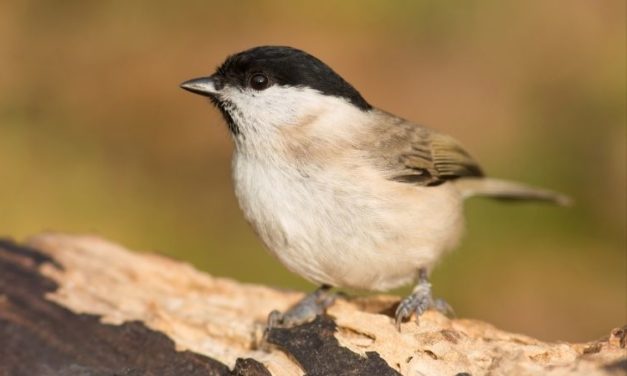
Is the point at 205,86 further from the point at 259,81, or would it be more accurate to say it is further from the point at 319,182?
the point at 319,182

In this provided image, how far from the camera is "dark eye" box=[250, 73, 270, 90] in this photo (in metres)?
3.69

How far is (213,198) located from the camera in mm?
7316

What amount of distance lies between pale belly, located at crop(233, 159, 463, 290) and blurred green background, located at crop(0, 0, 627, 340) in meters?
2.39

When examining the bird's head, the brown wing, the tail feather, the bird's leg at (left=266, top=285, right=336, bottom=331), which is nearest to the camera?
the bird's head

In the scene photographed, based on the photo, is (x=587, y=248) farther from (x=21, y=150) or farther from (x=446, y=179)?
(x=21, y=150)

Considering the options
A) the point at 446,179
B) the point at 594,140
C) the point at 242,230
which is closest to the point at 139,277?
the point at 446,179

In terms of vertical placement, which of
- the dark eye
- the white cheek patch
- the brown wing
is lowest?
the brown wing

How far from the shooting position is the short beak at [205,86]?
375 centimetres

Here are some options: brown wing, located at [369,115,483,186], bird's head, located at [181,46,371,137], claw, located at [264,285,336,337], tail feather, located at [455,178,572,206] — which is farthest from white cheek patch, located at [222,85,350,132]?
tail feather, located at [455,178,572,206]

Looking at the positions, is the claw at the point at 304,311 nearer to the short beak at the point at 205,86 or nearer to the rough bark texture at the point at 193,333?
the rough bark texture at the point at 193,333

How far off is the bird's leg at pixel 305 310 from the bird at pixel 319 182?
10mm

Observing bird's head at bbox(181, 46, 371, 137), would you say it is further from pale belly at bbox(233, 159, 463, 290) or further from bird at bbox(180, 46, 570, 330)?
pale belly at bbox(233, 159, 463, 290)

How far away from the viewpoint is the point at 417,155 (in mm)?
4141

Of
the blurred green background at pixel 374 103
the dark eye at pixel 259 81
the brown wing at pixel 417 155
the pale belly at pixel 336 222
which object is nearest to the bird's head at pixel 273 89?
the dark eye at pixel 259 81
